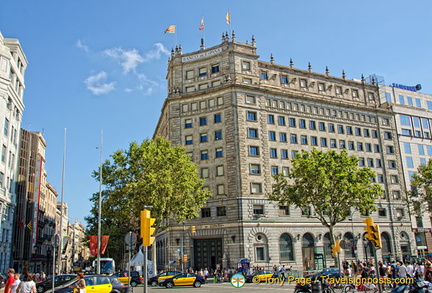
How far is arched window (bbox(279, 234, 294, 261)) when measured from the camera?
50.4 metres

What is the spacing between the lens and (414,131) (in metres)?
70.2

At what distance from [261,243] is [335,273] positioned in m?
17.7

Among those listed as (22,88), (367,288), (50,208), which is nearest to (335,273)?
(367,288)

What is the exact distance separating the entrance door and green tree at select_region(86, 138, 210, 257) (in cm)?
1027

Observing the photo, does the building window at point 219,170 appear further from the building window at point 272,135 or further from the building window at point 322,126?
the building window at point 322,126

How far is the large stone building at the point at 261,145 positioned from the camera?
165 feet

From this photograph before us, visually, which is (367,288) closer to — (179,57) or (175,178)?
(175,178)

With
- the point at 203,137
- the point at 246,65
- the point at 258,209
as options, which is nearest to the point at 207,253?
the point at 258,209

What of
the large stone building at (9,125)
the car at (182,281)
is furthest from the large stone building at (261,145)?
the large stone building at (9,125)

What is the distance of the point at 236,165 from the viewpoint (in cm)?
5116

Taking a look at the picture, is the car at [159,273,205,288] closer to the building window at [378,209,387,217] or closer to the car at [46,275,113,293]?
the car at [46,275,113,293]

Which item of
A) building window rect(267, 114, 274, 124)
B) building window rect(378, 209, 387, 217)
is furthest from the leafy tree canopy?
building window rect(378, 209, 387, 217)

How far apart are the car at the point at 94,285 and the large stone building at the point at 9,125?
23.4m

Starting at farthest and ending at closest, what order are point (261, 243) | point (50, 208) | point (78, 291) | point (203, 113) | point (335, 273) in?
point (50, 208) < point (203, 113) < point (261, 243) < point (335, 273) < point (78, 291)
